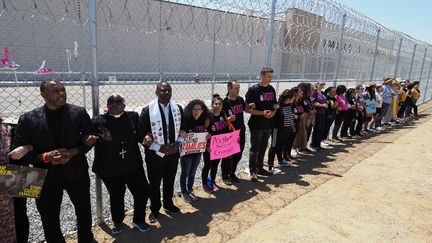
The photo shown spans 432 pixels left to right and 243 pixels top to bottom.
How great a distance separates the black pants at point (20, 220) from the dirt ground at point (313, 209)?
538 millimetres

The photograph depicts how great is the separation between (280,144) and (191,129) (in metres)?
2.24

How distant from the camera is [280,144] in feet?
18.7

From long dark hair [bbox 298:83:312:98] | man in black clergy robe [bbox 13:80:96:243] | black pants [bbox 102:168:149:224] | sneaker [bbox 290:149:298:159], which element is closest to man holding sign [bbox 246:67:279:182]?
long dark hair [bbox 298:83:312:98]

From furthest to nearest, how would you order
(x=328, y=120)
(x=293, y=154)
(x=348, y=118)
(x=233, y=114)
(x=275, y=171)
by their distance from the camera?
(x=348, y=118)
(x=328, y=120)
(x=293, y=154)
(x=275, y=171)
(x=233, y=114)

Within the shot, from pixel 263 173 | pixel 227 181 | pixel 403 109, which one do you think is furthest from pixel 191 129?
pixel 403 109

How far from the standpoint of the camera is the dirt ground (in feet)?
11.3

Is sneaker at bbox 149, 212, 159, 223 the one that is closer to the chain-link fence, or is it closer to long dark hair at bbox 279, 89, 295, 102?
the chain-link fence

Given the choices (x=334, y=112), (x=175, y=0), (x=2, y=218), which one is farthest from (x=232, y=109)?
(x=334, y=112)

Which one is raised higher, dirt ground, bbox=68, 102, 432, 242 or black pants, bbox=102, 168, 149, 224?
black pants, bbox=102, 168, 149, 224

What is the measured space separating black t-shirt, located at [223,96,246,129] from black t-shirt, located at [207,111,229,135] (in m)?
0.15

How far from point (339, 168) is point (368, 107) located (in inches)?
143

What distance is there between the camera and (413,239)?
3.51 metres

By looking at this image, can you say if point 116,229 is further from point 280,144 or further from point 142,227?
point 280,144

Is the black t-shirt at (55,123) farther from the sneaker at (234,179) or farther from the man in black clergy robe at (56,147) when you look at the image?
the sneaker at (234,179)
